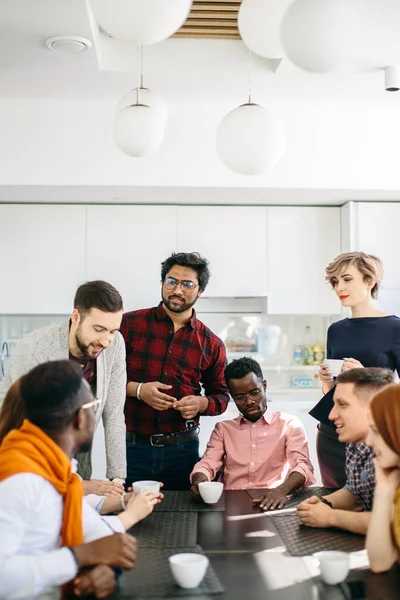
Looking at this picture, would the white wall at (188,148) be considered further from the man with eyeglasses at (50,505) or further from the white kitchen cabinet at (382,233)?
the man with eyeglasses at (50,505)

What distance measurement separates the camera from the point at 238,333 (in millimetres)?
5211

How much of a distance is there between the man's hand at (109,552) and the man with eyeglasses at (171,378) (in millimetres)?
1298

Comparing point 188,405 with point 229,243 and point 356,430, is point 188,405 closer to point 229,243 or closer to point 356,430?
point 356,430

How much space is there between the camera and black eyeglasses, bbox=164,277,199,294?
292cm

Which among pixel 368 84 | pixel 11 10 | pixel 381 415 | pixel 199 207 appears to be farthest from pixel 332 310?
pixel 381 415

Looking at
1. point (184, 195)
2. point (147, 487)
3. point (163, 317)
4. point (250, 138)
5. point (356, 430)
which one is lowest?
point (147, 487)

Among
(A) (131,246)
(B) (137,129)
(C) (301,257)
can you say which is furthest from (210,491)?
(C) (301,257)

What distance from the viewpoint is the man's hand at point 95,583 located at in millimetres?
1384

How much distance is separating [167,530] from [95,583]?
48 centimetres

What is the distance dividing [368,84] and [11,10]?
190 centimetres

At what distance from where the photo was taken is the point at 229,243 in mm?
4785

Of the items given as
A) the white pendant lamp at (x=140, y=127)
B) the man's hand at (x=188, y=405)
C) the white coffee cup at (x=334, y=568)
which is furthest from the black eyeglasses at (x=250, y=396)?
the white coffee cup at (x=334, y=568)

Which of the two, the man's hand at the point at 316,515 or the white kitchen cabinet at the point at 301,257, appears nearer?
the man's hand at the point at 316,515

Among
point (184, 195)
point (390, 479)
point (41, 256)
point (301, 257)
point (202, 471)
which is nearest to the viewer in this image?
point (390, 479)
